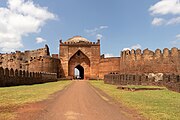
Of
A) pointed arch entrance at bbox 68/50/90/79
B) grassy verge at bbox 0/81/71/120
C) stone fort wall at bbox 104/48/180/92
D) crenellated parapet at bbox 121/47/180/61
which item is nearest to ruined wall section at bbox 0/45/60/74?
pointed arch entrance at bbox 68/50/90/79

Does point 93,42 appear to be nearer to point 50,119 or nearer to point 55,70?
point 55,70

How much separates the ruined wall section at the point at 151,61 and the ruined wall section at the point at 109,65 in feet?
14.4

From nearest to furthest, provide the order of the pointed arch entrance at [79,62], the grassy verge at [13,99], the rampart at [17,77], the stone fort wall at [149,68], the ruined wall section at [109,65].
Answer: the grassy verge at [13,99], the stone fort wall at [149,68], the rampart at [17,77], the ruined wall section at [109,65], the pointed arch entrance at [79,62]

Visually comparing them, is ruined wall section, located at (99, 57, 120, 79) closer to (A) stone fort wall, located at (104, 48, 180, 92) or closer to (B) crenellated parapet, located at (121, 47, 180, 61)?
(A) stone fort wall, located at (104, 48, 180, 92)

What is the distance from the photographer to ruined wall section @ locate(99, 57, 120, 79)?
150 feet

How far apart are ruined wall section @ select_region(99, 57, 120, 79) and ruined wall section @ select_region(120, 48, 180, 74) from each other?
4.39 m

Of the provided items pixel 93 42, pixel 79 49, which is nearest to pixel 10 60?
pixel 79 49

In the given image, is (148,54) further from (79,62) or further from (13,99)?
(13,99)

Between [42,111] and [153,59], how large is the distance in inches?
1109

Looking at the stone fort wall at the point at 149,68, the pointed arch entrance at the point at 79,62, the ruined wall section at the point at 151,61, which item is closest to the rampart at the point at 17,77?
the stone fort wall at the point at 149,68

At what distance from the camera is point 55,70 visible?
4756 centimetres

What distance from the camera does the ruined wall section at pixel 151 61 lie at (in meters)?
30.6

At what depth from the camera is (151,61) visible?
33844 millimetres

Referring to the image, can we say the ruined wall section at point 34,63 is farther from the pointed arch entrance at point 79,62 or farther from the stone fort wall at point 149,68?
the stone fort wall at point 149,68
